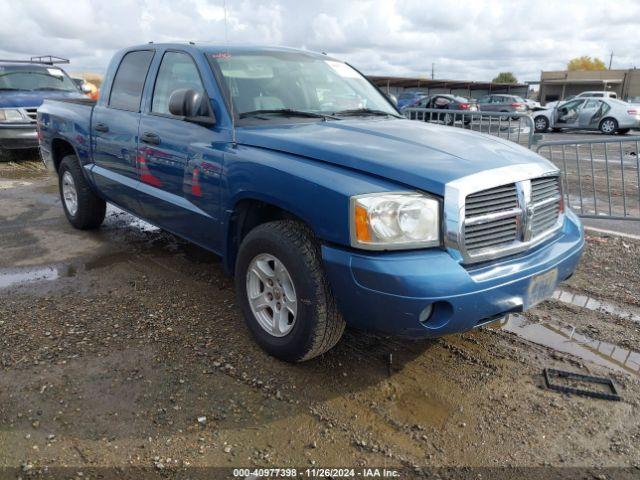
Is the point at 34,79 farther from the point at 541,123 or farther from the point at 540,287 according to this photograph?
the point at 541,123

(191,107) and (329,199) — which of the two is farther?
(191,107)

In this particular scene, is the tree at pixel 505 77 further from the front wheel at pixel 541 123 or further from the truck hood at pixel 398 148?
the truck hood at pixel 398 148

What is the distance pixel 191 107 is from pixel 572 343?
2.87 metres

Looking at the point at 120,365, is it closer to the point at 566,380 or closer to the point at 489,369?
the point at 489,369

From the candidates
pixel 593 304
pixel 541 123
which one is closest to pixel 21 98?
pixel 593 304

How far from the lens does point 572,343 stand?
345 cm

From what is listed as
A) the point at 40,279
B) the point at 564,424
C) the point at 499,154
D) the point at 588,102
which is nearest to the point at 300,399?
the point at 564,424

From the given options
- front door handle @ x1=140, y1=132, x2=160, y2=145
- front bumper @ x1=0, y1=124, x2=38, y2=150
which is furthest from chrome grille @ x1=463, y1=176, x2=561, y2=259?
front bumper @ x1=0, y1=124, x2=38, y2=150

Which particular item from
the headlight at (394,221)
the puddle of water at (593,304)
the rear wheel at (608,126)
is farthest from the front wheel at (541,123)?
the headlight at (394,221)

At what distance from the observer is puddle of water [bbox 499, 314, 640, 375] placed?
3236 mm

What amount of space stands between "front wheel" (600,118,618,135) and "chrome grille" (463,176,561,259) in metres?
20.0

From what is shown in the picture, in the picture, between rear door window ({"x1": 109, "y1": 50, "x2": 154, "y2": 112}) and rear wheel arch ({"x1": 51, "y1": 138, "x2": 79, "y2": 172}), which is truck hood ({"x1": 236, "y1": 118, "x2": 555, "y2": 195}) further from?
rear wheel arch ({"x1": 51, "y1": 138, "x2": 79, "y2": 172})

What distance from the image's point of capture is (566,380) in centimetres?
301

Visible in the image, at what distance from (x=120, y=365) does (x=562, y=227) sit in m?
2.76
